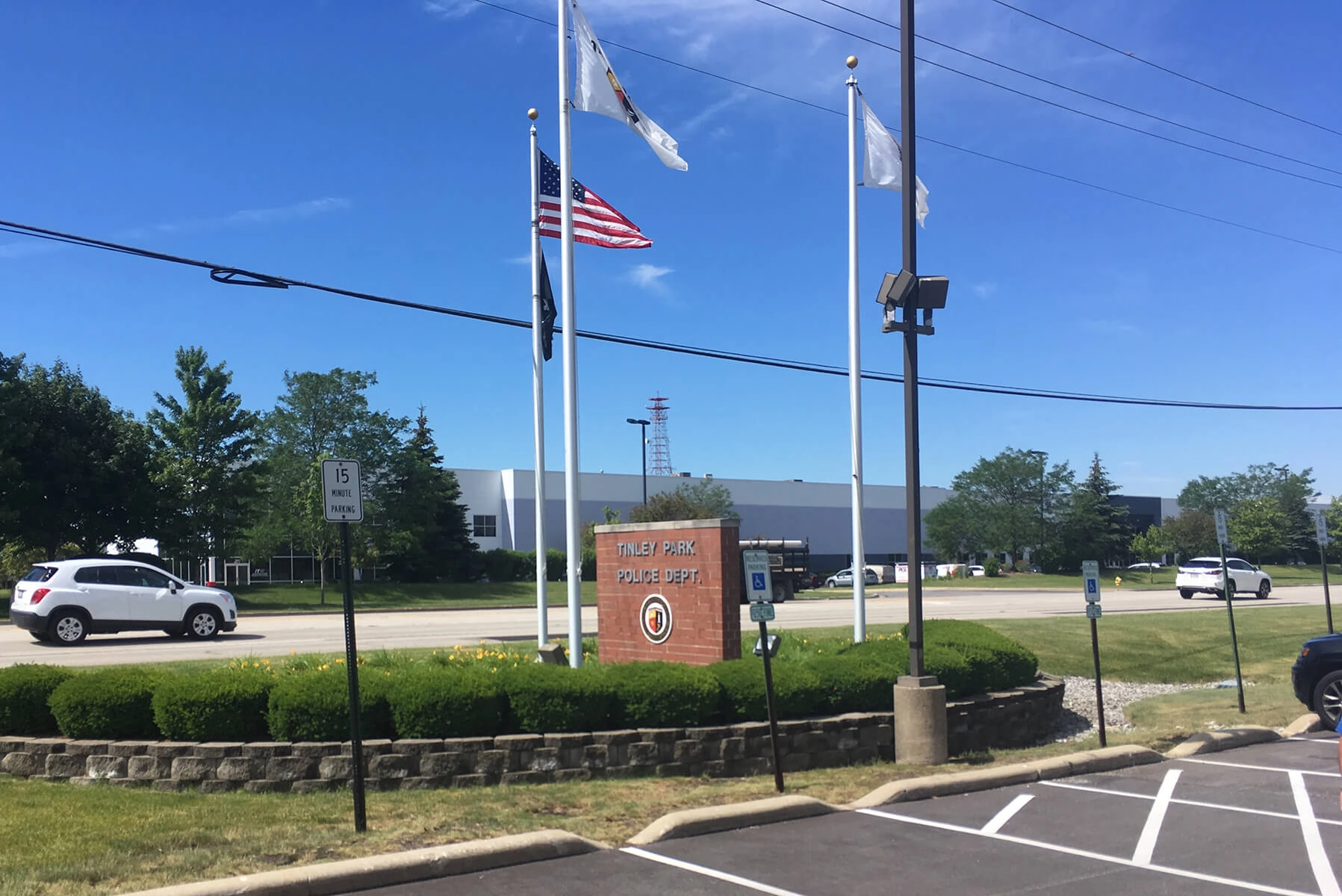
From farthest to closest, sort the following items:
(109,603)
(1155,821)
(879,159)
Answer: (109,603) → (879,159) → (1155,821)

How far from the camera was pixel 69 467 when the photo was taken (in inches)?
1575

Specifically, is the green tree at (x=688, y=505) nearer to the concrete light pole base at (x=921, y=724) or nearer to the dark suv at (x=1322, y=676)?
the dark suv at (x=1322, y=676)

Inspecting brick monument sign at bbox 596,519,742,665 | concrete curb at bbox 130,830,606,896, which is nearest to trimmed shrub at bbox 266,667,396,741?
concrete curb at bbox 130,830,606,896

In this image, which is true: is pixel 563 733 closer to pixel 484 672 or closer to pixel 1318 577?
pixel 484 672

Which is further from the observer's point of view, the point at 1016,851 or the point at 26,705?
the point at 26,705

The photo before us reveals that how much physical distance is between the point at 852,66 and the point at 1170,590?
150 ft

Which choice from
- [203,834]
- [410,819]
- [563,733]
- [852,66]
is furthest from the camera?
[852,66]

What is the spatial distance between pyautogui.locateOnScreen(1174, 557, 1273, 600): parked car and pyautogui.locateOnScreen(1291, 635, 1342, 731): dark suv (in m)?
30.3

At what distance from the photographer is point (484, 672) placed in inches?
411

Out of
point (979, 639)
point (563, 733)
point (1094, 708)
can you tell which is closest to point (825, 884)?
point (563, 733)

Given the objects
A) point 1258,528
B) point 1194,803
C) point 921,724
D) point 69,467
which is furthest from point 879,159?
point 1258,528

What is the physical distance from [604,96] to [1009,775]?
30.1 feet

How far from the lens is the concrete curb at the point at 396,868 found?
238 inches

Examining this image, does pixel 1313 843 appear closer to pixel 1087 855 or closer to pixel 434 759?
pixel 1087 855
